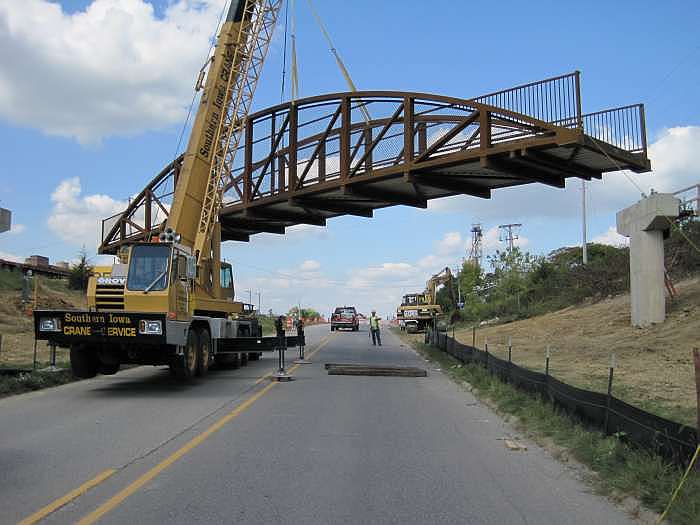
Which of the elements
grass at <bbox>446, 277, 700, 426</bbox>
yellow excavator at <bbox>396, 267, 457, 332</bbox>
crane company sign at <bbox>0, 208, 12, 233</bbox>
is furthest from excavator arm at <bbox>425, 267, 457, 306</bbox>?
crane company sign at <bbox>0, 208, 12, 233</bbox>

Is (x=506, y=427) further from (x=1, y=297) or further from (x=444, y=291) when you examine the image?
(x=444, y=291)

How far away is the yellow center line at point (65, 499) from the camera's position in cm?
540

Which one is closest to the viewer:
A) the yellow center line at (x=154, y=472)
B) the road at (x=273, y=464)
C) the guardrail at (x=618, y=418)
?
the yellow center line at (x=154, y=472)

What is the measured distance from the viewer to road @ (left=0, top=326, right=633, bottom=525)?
226 inches

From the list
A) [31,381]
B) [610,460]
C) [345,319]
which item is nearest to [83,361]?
[31,381]

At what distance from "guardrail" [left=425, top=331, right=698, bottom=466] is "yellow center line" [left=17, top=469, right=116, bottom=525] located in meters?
5.49

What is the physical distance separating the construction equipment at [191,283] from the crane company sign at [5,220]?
2.09 meters

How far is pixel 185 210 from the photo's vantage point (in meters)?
19.2

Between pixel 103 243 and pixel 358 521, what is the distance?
28133mm

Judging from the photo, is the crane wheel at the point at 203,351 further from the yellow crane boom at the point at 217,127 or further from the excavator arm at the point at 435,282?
the excavator arm at the point at 435,282

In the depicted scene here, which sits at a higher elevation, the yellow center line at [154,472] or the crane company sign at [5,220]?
the crane company sign at [5,220]

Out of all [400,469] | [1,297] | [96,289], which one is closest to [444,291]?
[1,297]

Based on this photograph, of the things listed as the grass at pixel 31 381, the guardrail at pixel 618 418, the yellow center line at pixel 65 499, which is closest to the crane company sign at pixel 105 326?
the grass at pixel 31 381

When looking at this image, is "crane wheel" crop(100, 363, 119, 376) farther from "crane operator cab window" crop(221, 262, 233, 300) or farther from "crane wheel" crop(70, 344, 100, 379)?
"crane operator cab window" crop(221, 262, 233, 300)
